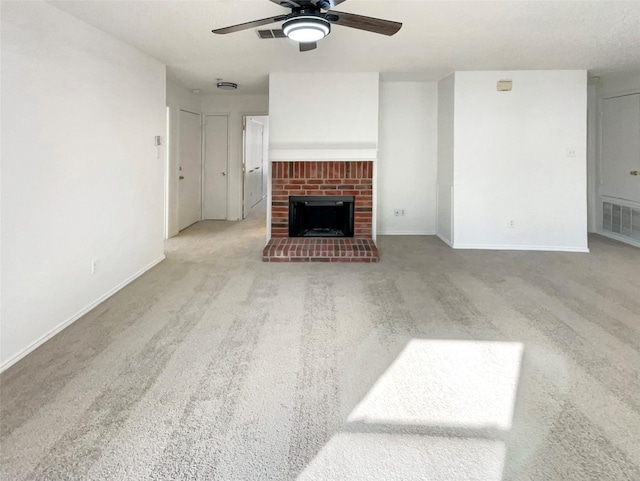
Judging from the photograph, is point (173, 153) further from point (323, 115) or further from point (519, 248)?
point (519, 248)

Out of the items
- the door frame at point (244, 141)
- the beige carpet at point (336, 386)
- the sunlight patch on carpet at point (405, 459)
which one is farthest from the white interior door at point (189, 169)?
the sunlight patch on carpet at point (405, 459)

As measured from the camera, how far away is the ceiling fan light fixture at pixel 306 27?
2.71 m

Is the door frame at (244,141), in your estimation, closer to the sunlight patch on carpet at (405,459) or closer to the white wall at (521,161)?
the white wall at (521,161)

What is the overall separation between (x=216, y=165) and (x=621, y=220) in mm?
6802

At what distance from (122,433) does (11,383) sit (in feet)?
2.96

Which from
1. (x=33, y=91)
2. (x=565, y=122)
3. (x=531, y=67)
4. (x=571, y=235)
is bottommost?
(x=571, y=235)

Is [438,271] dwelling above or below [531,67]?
below

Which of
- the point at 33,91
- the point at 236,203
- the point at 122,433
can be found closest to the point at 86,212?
the point at 33,91

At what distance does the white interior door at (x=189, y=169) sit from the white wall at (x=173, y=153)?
17 centimetres

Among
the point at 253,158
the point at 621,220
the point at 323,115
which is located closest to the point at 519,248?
the point at 621,220

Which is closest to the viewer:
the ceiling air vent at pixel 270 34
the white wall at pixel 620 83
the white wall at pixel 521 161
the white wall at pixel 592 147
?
the ceiling air vent at pixel 270 34

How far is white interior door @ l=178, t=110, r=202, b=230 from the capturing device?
7.11 m

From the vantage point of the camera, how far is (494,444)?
69.0 inches

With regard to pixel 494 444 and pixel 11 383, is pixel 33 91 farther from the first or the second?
pixel 494 444
